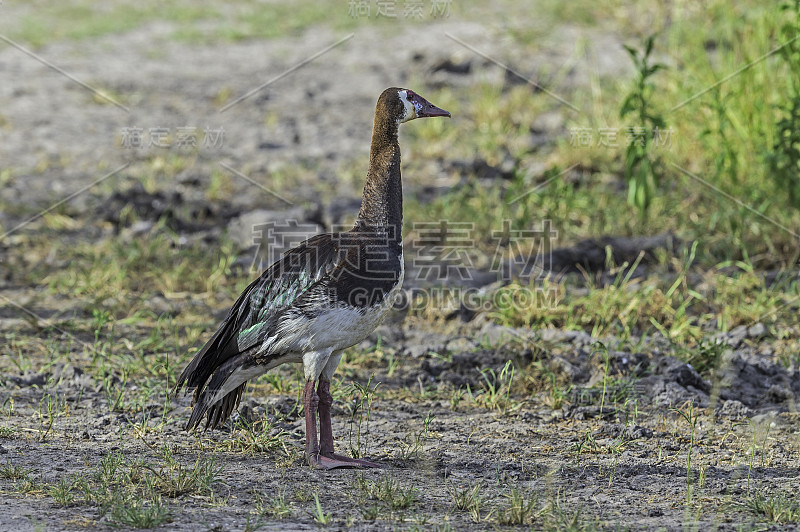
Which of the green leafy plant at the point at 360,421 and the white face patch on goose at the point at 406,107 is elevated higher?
the white face patch on goose at the point at 406,107

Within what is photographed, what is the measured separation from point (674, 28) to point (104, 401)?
6411 mm

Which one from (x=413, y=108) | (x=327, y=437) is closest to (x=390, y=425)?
(x=327, y=437)

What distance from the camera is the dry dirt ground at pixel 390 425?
358 centimetres

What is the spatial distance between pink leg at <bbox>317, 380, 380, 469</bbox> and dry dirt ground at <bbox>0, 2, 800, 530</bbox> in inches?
2.4

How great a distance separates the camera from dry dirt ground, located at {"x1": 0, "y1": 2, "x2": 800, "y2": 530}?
3578 mm

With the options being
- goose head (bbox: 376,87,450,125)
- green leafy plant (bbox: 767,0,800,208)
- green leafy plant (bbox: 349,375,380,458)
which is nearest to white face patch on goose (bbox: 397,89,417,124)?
goose head (bbox: 376,87,450,125)

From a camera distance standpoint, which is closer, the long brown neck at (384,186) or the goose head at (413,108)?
the long brown neck at (384,186)

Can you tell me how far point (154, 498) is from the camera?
11.6 ft

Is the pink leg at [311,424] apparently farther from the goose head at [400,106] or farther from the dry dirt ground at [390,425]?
→ the goose head at [400,106]

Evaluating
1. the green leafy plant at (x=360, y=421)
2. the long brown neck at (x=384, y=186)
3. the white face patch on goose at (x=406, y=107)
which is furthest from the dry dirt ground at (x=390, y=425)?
the white face patch on goose at (x=406, y=107)

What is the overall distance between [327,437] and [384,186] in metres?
1.10

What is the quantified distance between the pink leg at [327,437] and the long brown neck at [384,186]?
2.40 ft

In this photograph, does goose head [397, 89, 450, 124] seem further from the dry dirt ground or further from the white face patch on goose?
the dry dirt ground

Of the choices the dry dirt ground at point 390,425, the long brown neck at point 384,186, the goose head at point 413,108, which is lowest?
the dry dirt ground at point 390,425
